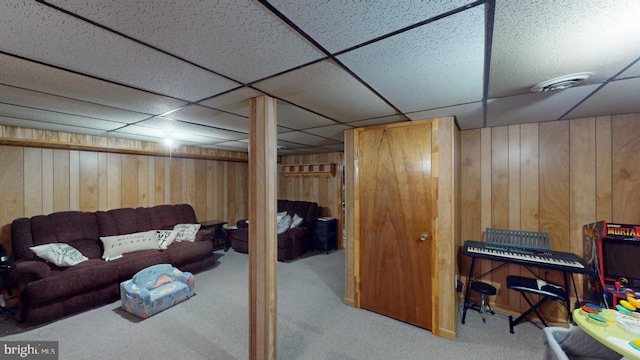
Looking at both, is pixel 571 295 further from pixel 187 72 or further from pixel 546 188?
pixel 187 72

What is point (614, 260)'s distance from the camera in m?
2.16

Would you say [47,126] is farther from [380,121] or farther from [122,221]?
[380,121]

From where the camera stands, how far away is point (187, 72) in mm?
1396

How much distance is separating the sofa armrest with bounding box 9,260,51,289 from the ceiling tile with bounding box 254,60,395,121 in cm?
315

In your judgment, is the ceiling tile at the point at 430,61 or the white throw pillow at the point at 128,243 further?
the white throw pillow at the point at 128,243

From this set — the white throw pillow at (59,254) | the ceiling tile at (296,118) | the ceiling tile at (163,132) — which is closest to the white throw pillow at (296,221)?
the ceiling tile at (163,132)

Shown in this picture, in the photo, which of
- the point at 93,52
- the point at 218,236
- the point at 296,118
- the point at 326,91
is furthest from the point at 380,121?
the point at 218,236

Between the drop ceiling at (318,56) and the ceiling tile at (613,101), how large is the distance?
14 mm

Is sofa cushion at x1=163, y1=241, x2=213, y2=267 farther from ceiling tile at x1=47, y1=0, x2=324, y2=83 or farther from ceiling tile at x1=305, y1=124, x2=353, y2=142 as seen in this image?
ceiling tile at x1=47, y1=0, x2=324, y2=83

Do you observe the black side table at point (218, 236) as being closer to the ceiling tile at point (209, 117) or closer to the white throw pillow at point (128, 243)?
the white throw pillow at point (128, 243)

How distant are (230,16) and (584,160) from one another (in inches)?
135

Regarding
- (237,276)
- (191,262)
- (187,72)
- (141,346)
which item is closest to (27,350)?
(141,346)

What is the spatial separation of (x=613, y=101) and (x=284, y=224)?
15.0 ft

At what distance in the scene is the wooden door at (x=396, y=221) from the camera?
2483 mm
